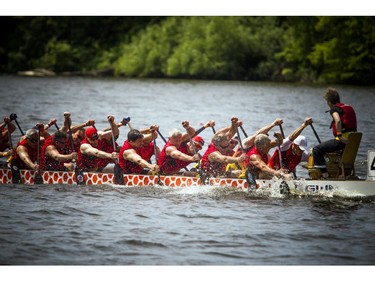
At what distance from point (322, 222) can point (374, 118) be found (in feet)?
50.2

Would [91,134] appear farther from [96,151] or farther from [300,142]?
[300,142]

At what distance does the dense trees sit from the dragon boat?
17.3 metres

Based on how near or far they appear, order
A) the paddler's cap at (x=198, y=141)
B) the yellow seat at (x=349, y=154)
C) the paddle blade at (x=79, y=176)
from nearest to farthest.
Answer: the yellow seat at (x=349, y=154), the paddle blade at (x=79, y=176), the paddler's cap at (x=198, y=141)

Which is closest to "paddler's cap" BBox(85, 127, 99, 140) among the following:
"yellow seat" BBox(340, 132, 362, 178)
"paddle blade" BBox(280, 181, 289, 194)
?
"paddle blade" BBox(280, 181, 289, 194)

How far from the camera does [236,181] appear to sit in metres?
12.8

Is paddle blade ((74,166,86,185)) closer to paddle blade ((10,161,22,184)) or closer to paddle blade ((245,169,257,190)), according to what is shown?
paddle blade ((10,161,22,184))

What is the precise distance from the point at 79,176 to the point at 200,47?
32318 mm

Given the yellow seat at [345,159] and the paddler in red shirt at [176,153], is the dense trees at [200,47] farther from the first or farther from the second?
the yellow seat at [345,159]

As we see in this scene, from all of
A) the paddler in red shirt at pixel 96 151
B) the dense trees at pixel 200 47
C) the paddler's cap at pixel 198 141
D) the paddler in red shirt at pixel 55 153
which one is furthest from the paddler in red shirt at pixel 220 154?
the dense trees at pixel 200 47

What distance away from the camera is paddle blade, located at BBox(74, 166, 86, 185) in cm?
1337

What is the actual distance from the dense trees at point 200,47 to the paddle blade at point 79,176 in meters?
17.7

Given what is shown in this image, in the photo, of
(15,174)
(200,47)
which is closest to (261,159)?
(15,174)

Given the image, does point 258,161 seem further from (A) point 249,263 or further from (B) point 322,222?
(A) point 249,263

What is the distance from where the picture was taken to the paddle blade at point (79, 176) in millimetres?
13367
